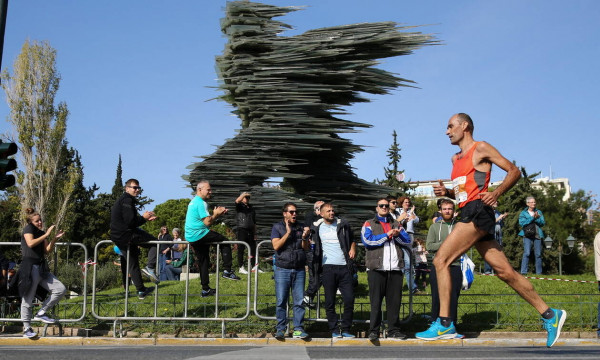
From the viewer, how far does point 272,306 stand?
1102cm

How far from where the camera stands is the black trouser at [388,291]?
924cm

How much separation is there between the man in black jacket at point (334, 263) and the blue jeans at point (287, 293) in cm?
36

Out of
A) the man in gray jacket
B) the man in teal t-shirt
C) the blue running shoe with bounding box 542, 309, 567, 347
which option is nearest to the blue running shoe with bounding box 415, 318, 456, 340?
the blue running shoe with bounding box 542, 309, 567, 347

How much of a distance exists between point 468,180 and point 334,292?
11.4ft

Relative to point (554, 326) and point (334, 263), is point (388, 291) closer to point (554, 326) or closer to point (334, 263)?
point (334, 263)

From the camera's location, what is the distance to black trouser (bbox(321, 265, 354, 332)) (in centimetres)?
933

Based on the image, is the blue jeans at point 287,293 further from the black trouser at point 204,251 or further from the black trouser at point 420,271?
the black trouser at point 420,271

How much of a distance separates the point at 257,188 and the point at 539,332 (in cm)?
991

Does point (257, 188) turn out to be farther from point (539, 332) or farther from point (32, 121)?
point (32, 121)

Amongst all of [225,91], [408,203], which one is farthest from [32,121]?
[408,203]

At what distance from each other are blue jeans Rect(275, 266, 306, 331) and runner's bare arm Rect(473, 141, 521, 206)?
3.78 metres

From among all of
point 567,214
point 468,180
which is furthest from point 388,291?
point 567,214

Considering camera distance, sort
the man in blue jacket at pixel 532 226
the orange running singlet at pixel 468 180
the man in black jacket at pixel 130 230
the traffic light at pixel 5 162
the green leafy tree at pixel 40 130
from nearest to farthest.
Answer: the orange running singlet at pixel 468 180 < the traffic light at pixel 5 162 < the man in black jacket at pixel 130 230 < the man in blue jacket at pixel 532 226 < the green leafy tree at pixel 40 130

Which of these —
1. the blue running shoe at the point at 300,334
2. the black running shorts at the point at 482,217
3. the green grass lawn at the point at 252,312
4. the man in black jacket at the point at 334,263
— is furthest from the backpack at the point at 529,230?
the black running shorts at the point at 482,217
